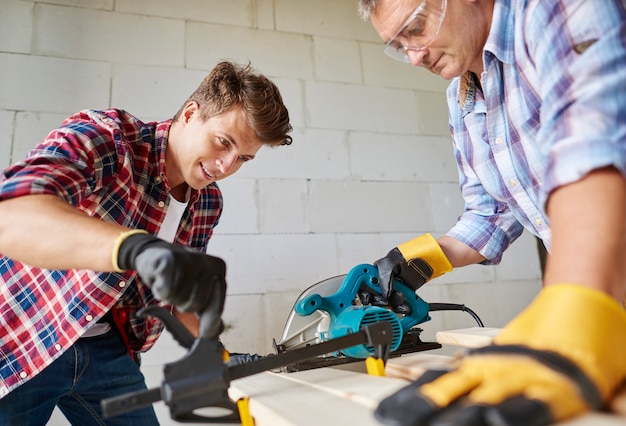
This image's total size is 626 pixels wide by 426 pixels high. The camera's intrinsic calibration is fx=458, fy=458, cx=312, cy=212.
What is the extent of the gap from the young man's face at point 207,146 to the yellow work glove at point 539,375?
109 centimetres

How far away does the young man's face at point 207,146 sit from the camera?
1446 millimetres

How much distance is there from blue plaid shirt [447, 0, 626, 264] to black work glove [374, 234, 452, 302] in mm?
119

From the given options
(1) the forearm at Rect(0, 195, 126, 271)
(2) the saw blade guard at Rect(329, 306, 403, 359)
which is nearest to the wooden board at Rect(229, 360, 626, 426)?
(2) the saw blade guard at Rect(329, 306, 403, 359)

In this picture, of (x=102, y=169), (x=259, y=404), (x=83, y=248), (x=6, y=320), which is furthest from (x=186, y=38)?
(x=259, y=404)

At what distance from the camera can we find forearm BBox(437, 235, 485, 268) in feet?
4.94

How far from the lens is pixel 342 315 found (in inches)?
50.5

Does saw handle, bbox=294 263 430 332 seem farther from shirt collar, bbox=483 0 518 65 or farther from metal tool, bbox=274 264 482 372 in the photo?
shirt collar, bbox=483 0 518 65

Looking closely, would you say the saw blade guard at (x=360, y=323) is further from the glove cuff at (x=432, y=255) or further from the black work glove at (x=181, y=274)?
the black work glove at (x=181, y=274)

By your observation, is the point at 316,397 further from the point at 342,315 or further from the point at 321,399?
the point at 342,315

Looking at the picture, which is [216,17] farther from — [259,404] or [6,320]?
[259,404]

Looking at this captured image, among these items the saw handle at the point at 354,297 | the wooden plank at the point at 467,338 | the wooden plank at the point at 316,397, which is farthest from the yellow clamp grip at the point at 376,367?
the wooden plank at the point at 467,338

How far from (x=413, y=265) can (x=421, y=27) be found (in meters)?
0.69

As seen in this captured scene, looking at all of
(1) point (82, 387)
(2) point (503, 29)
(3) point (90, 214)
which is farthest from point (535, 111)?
(1) point (82, 387)

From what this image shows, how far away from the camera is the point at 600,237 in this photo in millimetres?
546
